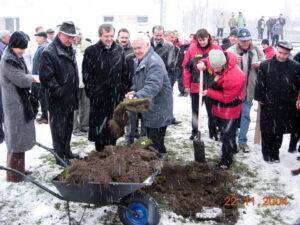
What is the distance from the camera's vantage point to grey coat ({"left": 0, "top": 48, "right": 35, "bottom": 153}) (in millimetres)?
4438

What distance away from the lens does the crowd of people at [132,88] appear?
459 cm

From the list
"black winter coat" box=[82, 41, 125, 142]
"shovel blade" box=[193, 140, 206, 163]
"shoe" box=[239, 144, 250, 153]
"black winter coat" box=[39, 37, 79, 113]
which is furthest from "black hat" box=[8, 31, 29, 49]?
"shoe" box=[239, 144, 250, 153]

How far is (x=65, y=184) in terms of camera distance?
11.1ft

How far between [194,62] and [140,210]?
353cm

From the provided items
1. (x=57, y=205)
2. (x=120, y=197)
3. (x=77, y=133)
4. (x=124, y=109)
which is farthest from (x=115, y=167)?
(x=77, y=133)

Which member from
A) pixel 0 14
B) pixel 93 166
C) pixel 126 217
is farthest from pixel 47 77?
pixel 0 14

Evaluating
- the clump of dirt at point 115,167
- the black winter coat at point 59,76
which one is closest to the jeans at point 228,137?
the clump of dirt at point 115,167

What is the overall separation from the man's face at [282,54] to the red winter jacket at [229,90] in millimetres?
818

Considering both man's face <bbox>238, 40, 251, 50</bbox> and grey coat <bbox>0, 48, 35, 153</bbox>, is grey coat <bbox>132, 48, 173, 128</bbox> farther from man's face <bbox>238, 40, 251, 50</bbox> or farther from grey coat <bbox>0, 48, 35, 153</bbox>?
man's face <bbox>238, 40, 251, 50</bbox>

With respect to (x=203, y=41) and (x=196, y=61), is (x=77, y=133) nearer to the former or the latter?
(x=196, y=61)

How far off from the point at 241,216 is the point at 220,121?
1.75m

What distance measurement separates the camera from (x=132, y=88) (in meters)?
5.03

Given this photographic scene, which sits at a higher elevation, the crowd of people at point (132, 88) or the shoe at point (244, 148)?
the crowd of people at point (132, 88)

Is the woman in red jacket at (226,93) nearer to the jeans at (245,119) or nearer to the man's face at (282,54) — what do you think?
the man's face at (282,54)
